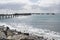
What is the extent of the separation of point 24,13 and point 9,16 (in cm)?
2258

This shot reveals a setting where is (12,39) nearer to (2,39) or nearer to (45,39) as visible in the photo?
(2,39)

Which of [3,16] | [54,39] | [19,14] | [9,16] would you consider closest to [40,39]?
[54,39]

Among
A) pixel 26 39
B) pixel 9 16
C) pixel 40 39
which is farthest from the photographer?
pixel 9 16

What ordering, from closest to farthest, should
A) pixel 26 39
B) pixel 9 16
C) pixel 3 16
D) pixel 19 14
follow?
pixel 26 39 < pixel 3 16 < pixel 9 16 < pixel 19 14

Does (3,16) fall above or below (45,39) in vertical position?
above

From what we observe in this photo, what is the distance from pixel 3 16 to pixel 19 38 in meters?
55.7

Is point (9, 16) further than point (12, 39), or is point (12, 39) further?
point (9, 16)

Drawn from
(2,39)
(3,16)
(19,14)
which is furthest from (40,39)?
(19,14)

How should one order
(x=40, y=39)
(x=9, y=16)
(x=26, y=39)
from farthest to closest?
(x=9, y=16) < (x=40, y=39) < (x=26, y=39)

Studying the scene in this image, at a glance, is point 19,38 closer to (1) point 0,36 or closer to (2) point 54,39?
(1) point 0,36

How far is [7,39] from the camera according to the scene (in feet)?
45.0

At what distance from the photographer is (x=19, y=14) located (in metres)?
91.8

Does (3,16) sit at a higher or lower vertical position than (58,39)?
higher

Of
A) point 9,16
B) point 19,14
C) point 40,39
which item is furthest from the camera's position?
point 19,14
